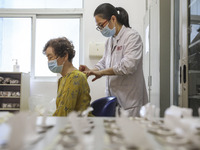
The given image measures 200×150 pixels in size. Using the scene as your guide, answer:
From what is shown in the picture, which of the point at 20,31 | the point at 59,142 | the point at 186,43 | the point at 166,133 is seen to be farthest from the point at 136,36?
the point at 20,31

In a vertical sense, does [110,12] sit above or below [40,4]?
below

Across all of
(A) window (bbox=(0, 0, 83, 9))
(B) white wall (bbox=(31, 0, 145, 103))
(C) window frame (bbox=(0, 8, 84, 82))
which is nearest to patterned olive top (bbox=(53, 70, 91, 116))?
(B) white wall (bbox=(31, 0, 145, 103))

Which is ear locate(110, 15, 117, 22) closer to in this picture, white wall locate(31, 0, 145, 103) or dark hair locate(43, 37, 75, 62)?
dark hair locate(43, 37, 75, 62)

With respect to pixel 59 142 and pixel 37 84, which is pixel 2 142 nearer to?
pixel 59 142

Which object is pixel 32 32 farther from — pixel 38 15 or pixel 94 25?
pixel 94 25

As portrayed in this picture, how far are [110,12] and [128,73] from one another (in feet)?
1.53

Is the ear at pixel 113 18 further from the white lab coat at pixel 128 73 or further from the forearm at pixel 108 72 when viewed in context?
the forearm at pixel 108 72

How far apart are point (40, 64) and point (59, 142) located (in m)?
3.76

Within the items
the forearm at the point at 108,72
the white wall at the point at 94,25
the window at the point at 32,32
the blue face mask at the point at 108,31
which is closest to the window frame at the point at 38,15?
the window at the point at 32,32

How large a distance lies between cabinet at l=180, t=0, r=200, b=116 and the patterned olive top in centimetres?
68

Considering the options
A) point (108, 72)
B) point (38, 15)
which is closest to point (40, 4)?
point (38, 15)

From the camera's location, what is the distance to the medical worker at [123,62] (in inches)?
58.8

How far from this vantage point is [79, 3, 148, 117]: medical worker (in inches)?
58.8

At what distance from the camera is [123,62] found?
1.48 metres
